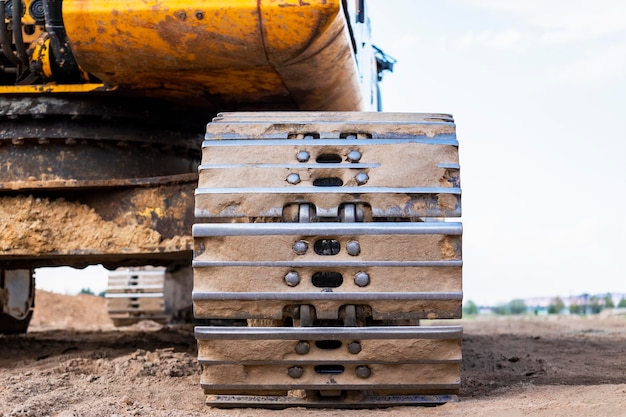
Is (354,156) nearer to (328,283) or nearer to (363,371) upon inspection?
(328,283)

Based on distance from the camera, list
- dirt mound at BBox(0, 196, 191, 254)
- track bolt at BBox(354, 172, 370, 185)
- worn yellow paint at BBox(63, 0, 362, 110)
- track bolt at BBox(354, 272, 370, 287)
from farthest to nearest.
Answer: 1. dirt mound at BBox(0, 196, 191, 254)
2. worn yellow paint at BBox(63, 0, 362, 110)
3. track bolt at BBox(354, 172, 370, 185)
4. track bolt at BBox(354, 272, 370, 287)

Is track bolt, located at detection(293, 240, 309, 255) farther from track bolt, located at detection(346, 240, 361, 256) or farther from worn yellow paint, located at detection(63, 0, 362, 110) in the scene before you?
worn yellow paint, located at detection(63, 0, 362, 110)

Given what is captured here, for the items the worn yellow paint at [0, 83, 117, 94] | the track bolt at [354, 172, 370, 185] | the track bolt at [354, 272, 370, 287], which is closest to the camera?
the track bolt at [354, 272, 370, 287]

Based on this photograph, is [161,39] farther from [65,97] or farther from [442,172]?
[442,172]

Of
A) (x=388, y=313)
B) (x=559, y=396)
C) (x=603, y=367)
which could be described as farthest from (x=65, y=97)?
(x=603, y=367)

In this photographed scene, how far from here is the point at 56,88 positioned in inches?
158

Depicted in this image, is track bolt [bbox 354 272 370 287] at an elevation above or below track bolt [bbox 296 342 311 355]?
above

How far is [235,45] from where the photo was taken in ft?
12.0

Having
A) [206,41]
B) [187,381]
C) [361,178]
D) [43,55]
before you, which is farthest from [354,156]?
[43,55]

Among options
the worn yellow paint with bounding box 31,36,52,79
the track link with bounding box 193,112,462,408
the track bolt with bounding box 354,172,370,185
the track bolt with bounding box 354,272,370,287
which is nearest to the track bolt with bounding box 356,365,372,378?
the track link with bounding box 193,112,462,408

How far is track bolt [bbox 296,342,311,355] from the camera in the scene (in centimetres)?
281

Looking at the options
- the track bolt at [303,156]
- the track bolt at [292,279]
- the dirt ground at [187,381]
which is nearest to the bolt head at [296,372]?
the dirt ground at [187,381]

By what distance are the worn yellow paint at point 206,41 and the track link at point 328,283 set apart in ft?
2.77

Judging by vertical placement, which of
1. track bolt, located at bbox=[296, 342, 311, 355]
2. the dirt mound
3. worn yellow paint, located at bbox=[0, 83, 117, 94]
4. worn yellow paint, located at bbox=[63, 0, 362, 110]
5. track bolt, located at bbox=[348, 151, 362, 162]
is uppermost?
worn yellow paint, located at bbox=[63, 0, 362, 110]
